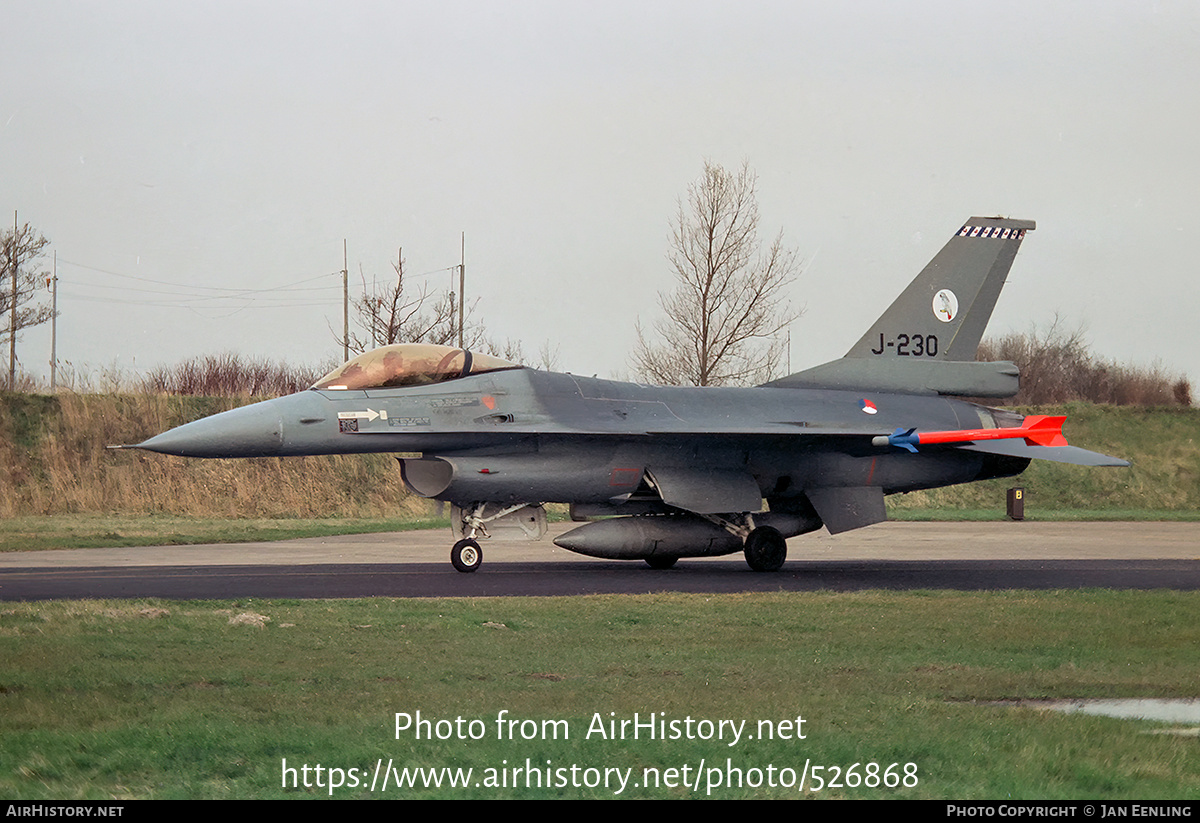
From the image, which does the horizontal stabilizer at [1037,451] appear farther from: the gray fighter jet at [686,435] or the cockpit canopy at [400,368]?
the cockpit canopy at [400,368]

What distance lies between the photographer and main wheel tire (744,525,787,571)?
17484 mm

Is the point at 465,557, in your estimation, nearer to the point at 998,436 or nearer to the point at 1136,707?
the point at 998,436

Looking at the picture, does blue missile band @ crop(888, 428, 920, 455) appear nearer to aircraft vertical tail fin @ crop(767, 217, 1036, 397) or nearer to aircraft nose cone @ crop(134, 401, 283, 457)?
aircraft vertical tail fin @ crop(767, 217, 1036, 397)

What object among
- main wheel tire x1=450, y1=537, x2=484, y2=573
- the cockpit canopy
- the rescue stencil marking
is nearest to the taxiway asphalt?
main wheel tire x1=450, y1=537, x2=484, y2=573

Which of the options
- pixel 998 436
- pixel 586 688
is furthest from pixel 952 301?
pixel 586 688

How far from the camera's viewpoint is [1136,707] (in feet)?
24.4

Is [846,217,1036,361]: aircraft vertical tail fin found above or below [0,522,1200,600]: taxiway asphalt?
above

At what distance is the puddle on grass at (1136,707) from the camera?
280 inches

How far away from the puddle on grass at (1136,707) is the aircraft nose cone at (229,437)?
9757 mm

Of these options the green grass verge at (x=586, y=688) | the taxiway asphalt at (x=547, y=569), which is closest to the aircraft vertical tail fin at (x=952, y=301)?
the taxiway asphalt at (x=547, y=569)

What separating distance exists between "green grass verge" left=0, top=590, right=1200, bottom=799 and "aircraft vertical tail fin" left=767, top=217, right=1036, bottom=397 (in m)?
7.05

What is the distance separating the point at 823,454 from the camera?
59.5 ft
